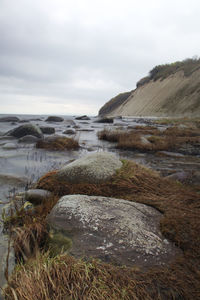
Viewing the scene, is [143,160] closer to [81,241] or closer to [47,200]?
[47,200]

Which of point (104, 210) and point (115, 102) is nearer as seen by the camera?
point (104, 210)

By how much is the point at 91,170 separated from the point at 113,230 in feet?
4.75

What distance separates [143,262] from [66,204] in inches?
37.1

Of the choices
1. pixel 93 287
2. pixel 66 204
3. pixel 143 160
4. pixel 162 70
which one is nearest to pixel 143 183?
pixel 66 204

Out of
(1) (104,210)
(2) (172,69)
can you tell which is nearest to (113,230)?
(1) (104,210)

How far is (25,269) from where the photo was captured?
57.8 inches

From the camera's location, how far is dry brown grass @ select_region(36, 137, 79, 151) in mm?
7280

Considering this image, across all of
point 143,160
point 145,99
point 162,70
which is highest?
point 162,70

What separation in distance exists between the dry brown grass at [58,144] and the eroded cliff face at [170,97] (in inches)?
900

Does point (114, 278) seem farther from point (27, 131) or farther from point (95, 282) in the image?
point (27, 131)

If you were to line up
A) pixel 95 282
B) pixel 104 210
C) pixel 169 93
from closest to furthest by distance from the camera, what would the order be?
pixel 95 282 < pixel 104 210 < pixel 169 93

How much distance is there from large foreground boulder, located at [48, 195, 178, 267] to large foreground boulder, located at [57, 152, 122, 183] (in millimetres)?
803

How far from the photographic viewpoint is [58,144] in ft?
24.2

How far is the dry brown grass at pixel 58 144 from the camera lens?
728cm
